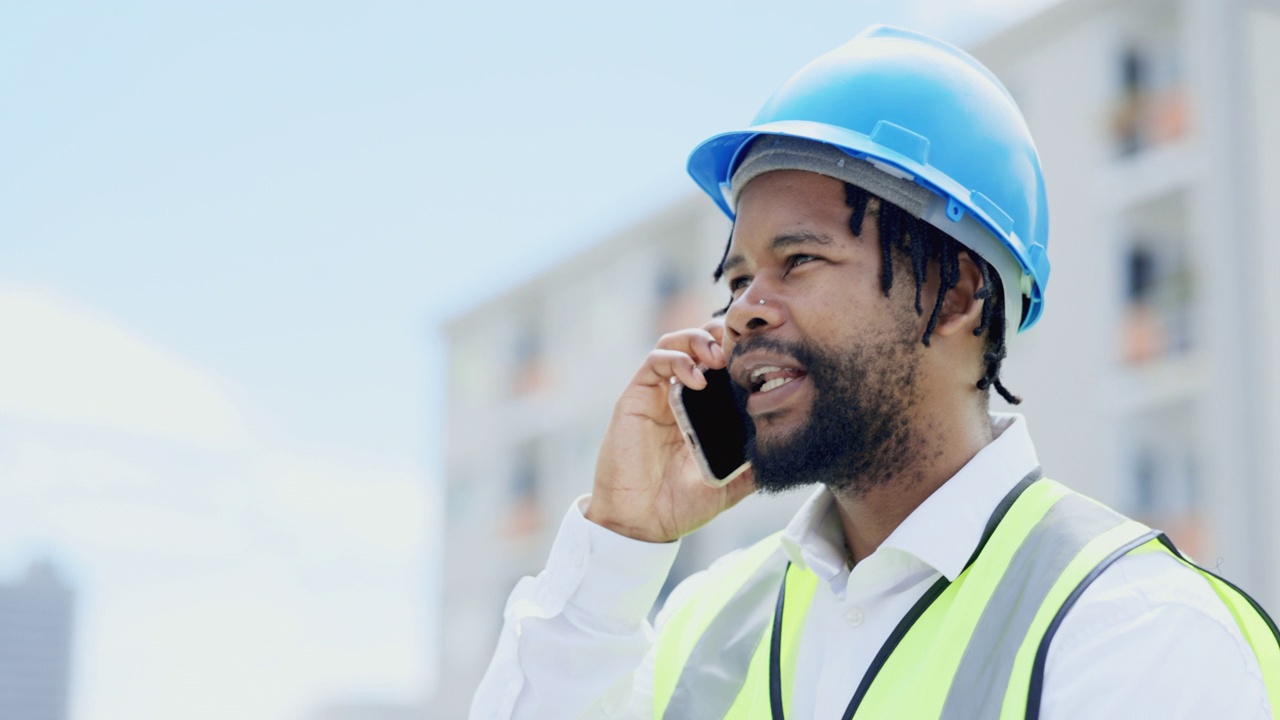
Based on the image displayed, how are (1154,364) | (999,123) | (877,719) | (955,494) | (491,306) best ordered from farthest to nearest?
1. (491,306)
2. (1154,364)
3. (999,123)
4. (955,494)
5. (877,719)

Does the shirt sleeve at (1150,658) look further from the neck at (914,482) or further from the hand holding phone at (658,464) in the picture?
the hand holding phone at (658,464)

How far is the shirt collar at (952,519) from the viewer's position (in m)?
2.29

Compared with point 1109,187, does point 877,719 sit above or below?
below

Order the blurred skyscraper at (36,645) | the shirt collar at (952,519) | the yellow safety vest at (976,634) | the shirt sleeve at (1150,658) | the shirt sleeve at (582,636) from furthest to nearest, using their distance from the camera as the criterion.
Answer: the blurred skyscraper at (36,645), the shirt sleeve at (582,636), the shirt collar at (952,519), the yellow safety vest at (976,634), the shirt sleeve at (1150,658)

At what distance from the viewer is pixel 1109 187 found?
1792 centimetres

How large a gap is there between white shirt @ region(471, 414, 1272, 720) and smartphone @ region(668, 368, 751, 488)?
18 cm

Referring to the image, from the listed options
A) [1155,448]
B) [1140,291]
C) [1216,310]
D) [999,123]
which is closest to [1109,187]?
[1140,291]

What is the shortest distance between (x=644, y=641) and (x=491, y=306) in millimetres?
28209

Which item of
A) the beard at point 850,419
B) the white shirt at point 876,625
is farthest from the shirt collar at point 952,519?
the beard at point 850,419

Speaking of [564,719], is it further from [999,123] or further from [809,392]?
[999,123]

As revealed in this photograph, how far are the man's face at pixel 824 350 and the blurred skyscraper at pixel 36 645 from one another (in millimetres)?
59895

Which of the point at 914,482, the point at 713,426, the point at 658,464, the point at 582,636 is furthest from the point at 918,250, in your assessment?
the point at 582,636

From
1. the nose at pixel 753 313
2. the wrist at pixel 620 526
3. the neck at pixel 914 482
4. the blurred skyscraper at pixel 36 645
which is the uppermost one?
the nose at pixel 753 313

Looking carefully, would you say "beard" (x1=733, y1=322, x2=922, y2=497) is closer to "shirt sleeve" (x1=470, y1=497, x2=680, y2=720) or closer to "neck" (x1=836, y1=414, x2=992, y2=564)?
"neck" (x1=836, y1=414, x2=992, y2=564)
